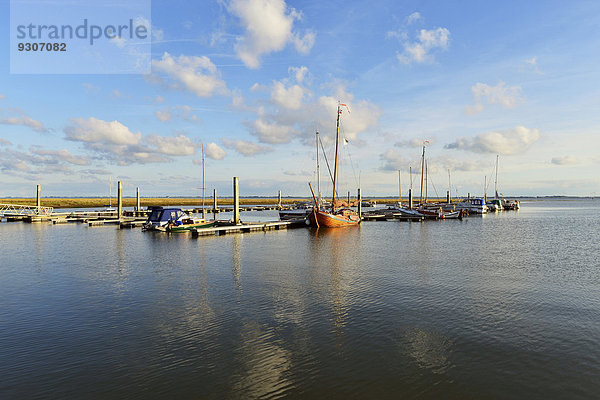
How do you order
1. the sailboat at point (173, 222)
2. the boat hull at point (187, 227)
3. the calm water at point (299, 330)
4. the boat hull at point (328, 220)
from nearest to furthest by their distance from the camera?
the calm water at point (299, 330) < the boat hull at point (187, 227) < the sailboat at point (173, 222) < the boat hull at point (328, 220)

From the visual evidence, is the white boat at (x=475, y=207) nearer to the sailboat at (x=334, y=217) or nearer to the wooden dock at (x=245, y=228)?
the sailboat at (x=334, y=217)

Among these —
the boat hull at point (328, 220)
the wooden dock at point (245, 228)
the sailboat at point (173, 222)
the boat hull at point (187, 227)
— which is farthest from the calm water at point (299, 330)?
the boat hull at point (328, 220)

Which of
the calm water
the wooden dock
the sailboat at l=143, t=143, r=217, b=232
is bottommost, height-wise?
the calm water

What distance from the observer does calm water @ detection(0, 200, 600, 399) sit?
28.6 ft

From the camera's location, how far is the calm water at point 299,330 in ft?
28.6

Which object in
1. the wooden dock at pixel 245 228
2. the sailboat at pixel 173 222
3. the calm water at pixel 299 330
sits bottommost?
the calm water at pixel 299 330

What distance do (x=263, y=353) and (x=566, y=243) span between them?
3746 cm

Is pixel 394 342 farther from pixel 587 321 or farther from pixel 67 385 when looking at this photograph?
pixel 67 385

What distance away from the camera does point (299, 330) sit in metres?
12.1

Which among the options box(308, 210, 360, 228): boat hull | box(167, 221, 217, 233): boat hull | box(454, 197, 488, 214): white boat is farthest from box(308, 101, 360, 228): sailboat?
box(454, 197, 488, 214): white boat

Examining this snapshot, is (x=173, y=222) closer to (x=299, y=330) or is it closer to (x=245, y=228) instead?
(x=245, y=228)

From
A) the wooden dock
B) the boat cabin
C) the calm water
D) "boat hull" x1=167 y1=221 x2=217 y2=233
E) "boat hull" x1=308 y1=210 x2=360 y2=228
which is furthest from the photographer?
"boat hull" x1=308 y1=210 x2=360 y2=228

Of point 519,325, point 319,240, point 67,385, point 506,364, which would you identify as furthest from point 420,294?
point 319,240

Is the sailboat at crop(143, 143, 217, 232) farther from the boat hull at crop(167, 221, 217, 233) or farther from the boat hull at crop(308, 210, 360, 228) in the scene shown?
the boat hull at crop(308, 210, 360, 228)
